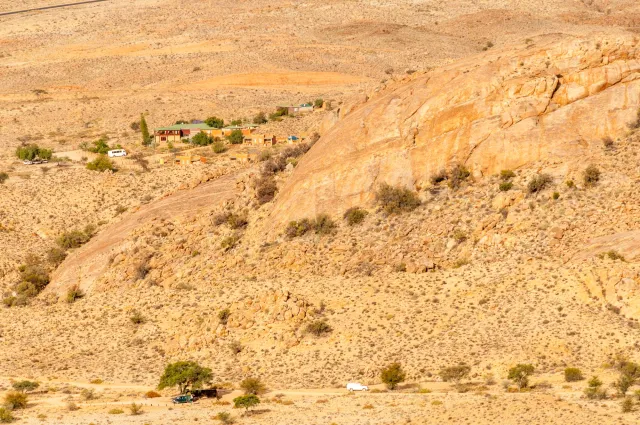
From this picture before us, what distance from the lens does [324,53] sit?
129 m

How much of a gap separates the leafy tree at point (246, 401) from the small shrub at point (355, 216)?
40.2ft

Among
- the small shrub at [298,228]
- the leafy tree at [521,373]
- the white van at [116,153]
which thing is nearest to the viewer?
the leafy tree at [521,373]

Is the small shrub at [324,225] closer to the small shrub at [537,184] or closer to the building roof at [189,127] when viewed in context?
the small shrub at [537,184]

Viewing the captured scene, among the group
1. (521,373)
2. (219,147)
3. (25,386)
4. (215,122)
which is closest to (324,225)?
(521,373)

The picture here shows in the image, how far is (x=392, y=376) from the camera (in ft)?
146

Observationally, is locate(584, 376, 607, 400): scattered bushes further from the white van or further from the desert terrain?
the white van

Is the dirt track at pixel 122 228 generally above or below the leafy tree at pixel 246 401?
above

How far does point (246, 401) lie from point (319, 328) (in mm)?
5973

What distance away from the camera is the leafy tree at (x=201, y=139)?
82750 mm

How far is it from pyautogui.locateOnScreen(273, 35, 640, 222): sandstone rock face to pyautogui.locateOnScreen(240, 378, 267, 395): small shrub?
10914mm

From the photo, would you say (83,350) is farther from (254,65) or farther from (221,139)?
(254,65)

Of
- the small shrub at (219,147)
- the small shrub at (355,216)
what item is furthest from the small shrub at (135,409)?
the small shrub at (219,147)

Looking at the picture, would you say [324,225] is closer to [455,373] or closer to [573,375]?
[455,373]

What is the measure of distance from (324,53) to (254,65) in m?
8.52
